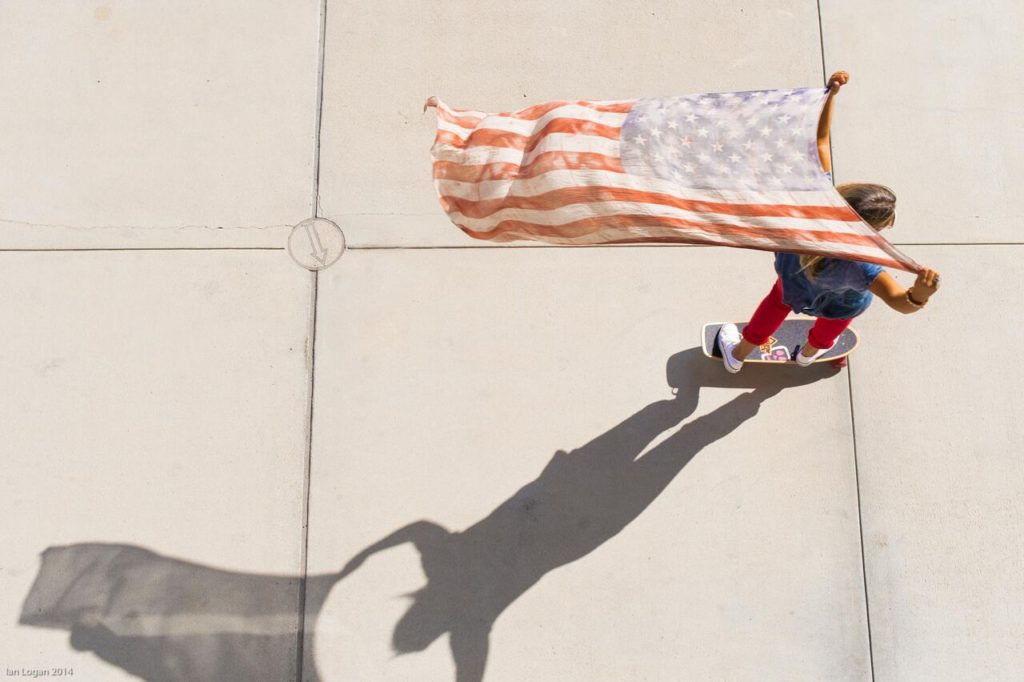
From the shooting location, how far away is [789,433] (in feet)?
14.2

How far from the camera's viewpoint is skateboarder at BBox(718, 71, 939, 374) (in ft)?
9.75

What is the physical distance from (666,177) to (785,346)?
1685mm

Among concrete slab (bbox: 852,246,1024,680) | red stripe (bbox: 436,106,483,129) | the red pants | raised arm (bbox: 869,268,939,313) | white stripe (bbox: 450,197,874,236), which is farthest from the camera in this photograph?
concrete slab (bbox: 852,246,1024,680)

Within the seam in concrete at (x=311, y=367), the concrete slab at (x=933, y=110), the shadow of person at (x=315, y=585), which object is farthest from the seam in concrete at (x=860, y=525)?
the seam in concrete at (x=311, y=367)

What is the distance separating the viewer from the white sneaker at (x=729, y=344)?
430 cm

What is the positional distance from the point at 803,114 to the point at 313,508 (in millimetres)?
2930

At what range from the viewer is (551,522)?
422 cm

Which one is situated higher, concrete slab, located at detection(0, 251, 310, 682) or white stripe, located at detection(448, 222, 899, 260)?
white stripe, located at detection(448, 222, 899, 260)

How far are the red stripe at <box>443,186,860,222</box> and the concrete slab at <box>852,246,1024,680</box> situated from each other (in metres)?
1.80

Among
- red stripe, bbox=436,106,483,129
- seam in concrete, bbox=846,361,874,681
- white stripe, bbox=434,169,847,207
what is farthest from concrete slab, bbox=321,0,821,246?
seam in concrete, bbox=846,361,874,681

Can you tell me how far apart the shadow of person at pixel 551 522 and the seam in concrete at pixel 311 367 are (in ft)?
0.79

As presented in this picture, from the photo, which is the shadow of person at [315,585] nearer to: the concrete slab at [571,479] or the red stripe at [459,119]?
the concrete slab at [571,479]

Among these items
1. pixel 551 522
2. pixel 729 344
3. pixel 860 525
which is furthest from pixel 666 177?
pixel 860 525

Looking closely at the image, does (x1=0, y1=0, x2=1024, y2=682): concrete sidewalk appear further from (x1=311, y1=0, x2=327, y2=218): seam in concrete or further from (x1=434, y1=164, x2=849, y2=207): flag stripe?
(x1=434, y1=164, x2=849, y2=207): flag stripe
